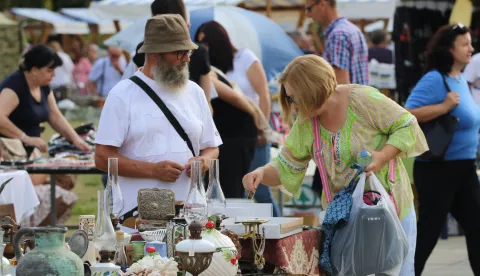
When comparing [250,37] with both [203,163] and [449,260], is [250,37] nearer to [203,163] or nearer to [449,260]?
[449,260]

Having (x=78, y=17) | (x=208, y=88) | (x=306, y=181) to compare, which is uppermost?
(x=78, y=17)

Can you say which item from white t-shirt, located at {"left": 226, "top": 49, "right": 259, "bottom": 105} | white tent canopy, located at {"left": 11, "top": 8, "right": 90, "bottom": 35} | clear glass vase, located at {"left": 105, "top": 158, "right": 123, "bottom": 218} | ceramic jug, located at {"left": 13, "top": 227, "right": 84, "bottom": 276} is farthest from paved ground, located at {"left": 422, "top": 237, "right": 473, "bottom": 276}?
white tent canopy, located at {"left": 11, "top": 8, "right": 90, "bottom": 35}

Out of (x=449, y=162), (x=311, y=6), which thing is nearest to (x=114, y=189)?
(x=449, y=162)

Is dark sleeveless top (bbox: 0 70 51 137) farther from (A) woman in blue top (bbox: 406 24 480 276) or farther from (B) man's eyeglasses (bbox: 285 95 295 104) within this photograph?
(B) man's eyeglasses (bbox: 285 95 295 104)

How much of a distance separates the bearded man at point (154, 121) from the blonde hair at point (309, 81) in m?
0.80

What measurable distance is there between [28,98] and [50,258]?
A: 5878 millimetres

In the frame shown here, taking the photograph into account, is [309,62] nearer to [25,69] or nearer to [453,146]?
[453,146]

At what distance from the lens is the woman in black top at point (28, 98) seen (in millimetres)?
8852

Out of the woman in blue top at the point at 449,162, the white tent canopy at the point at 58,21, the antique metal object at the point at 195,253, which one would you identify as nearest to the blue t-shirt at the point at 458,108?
the woman in blue top at the point at 449,162

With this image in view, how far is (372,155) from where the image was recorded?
4.90 metres

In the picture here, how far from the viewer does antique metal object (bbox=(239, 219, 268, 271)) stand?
4.34 m

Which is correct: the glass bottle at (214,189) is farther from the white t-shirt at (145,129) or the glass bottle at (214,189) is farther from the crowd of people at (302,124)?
the white t-shirt at (145,129)

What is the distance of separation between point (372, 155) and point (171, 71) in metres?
1.19

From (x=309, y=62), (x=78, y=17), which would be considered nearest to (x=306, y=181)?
(x=309, y=62)
